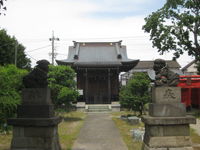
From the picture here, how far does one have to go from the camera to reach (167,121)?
217 inches

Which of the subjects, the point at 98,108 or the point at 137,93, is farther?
the point at 98,108

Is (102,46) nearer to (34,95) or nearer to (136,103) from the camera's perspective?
(136,103)

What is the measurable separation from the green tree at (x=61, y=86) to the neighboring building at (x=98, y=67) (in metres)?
5.73

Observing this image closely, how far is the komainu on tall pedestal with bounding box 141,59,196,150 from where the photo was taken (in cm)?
554

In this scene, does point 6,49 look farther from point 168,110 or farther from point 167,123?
point 167,123

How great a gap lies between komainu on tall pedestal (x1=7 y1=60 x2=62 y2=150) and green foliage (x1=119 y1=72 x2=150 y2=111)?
903 centimetres

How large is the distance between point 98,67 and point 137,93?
740 cm

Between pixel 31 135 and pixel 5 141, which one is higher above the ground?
pixel 31 135

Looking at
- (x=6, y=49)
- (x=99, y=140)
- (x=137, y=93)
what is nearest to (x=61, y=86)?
(x=137, y=93)

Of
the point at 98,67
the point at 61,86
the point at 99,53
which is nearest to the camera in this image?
the point at 61,86

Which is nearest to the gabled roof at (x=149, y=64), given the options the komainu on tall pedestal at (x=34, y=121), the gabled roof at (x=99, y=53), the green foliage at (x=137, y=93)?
the gabled roof at (x=99, y=53)

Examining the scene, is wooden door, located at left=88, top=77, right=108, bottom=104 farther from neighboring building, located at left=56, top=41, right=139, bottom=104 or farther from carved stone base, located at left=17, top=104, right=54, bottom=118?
carved stone base, located at left=17, top=104, right=54, bottom=118

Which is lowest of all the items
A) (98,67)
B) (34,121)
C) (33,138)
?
(33,138)

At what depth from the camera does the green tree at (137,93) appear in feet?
45.9
